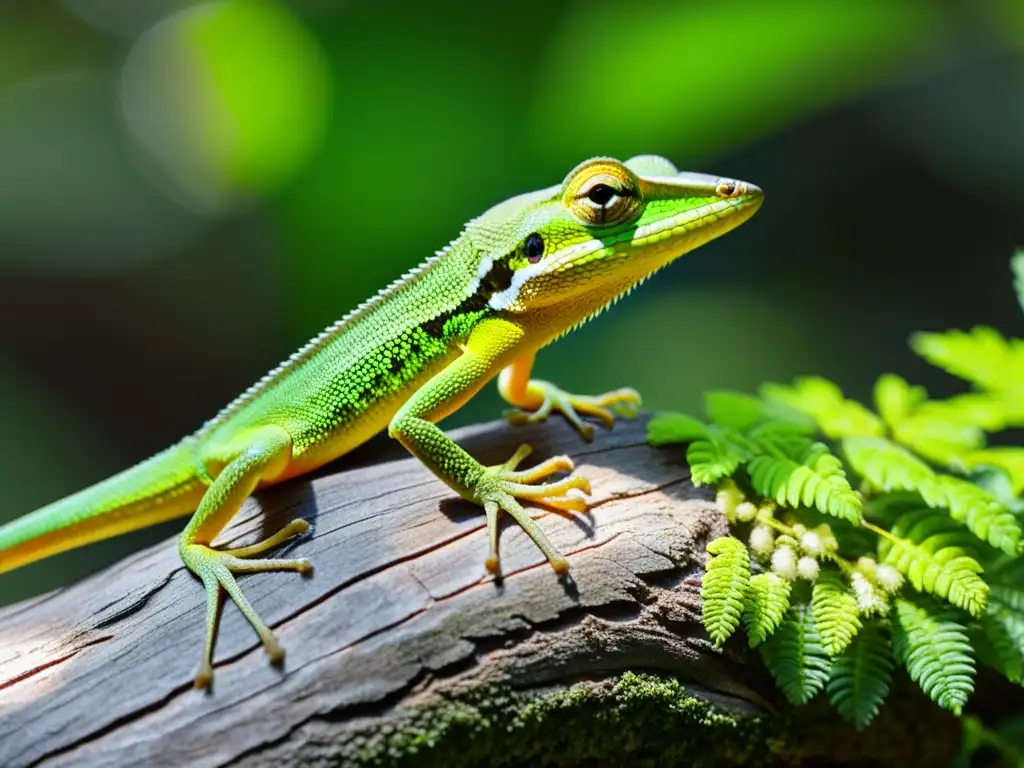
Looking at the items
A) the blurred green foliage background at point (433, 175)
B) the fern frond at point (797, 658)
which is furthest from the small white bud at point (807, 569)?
the blurred green foliage background at point (433, 175)

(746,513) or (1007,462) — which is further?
(1007,462)

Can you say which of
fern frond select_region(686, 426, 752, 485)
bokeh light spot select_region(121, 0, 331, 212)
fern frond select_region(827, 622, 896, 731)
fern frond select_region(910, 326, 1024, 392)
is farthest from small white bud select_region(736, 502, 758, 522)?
bokeh light spot select_region(121, 0, 331, 212)

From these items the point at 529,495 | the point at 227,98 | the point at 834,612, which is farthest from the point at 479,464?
the point at 227,98

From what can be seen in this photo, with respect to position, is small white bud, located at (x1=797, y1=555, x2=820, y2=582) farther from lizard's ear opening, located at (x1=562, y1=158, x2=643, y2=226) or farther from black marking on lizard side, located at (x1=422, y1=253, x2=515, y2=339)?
black marking on lizard side, located at (x1=422, y1=253, x2=515, y2=339)

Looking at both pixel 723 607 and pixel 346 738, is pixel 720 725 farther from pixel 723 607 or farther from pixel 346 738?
pixel 346 738

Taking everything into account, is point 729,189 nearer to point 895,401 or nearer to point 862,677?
point 895,401
